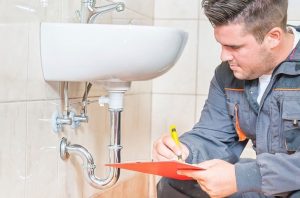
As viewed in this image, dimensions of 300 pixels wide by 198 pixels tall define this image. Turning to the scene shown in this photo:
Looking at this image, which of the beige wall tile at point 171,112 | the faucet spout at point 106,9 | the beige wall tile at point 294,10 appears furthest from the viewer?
the beige wall tile at point 171,112

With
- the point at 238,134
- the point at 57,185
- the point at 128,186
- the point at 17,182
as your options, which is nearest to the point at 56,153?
the point at 57,185

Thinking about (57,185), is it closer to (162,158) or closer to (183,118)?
(162,158)

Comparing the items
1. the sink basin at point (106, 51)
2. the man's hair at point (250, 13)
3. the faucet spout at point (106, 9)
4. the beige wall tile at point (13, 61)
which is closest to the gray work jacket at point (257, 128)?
the man's hair at point (250, 13)

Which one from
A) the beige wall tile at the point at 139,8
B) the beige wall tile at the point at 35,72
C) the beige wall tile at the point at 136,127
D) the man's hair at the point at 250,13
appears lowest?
the beige wall tile at the point at 136,127

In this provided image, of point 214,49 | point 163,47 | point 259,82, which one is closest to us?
point 163,47

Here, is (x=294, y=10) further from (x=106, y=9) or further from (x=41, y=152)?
(x=41, y=152)

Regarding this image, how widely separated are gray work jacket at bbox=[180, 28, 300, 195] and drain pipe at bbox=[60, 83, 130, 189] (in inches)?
8.0

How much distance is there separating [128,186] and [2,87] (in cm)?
113

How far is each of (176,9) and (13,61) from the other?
136 cm

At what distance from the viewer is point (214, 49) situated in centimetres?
238

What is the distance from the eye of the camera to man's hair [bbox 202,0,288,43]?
4.25 feet

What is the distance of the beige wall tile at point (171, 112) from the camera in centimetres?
244

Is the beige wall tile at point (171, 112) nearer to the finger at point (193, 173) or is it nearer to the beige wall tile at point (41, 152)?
the beige wall tile at point (41, 152)

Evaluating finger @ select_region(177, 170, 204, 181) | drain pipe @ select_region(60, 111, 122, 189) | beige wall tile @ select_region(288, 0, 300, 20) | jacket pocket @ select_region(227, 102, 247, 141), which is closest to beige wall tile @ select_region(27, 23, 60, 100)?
drain pipe @ select_region(60, 111, 122, 189)
